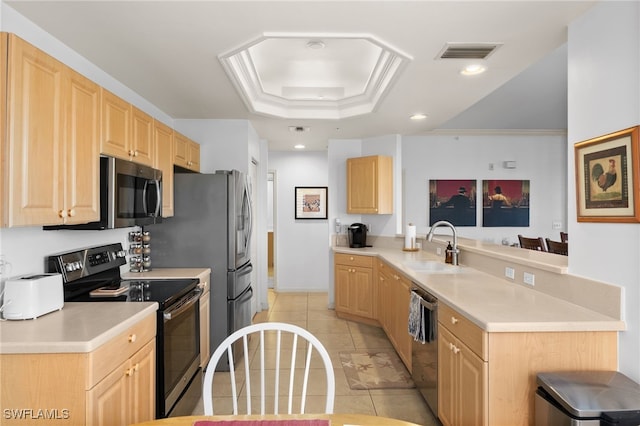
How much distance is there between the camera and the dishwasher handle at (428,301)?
91.9 inches

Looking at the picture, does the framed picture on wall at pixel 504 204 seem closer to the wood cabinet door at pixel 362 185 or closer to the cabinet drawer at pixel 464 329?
the wood cabinet door at pixel 362 185

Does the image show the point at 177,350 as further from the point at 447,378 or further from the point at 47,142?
the point at 447,378

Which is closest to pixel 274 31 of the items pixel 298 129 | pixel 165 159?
pixel 165 159

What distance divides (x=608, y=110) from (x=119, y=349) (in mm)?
2518

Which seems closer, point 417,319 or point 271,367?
point 417,319

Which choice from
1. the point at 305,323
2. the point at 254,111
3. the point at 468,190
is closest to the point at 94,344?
the point at 254,111

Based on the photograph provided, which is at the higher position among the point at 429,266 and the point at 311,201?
the point at 311,201

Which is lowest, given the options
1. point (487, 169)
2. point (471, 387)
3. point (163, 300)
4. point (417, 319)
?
point (471, 387)

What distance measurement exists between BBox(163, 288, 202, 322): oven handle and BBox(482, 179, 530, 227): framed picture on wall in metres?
4.92

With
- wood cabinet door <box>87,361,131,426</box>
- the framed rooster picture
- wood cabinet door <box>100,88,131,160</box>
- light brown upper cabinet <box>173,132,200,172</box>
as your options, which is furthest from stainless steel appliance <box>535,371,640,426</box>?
light brown upper cabinet <box>173,132,200,172</box>

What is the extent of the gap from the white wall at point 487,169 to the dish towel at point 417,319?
11.7 feet

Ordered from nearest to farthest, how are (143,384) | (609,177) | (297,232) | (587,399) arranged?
1. (587,399)
2. (609,177)
3. (143,384)
4. (297,232)

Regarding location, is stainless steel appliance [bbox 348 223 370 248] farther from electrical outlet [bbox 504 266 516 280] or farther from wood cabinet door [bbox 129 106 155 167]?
wood cabinet door [bbox 129 106 155 167]

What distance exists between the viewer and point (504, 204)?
6086 mm
